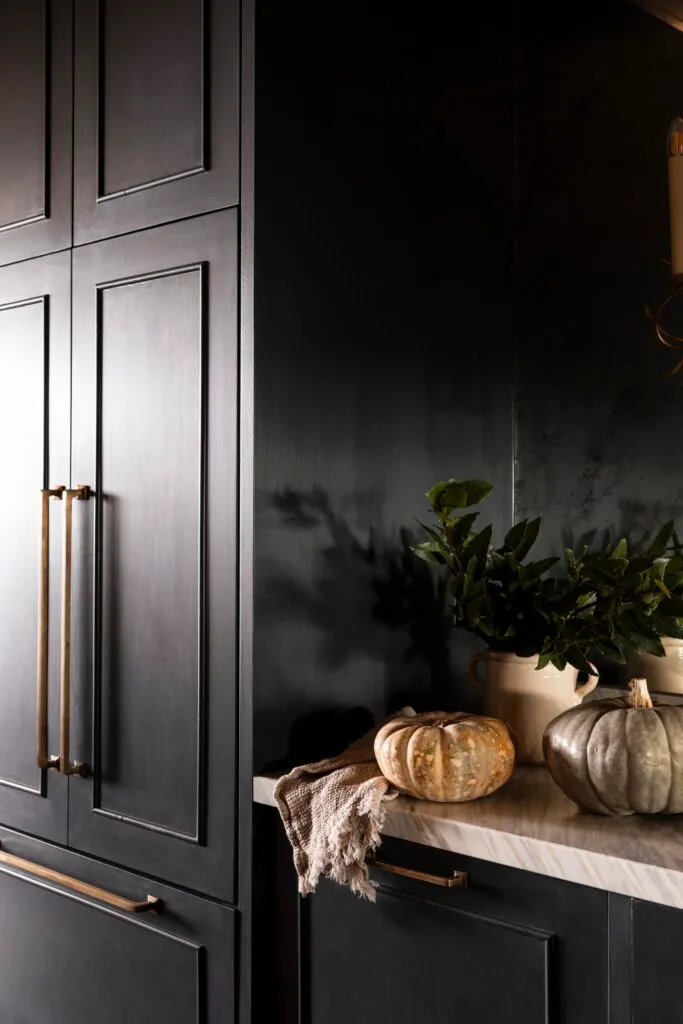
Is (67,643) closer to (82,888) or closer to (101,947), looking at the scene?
(82,888)

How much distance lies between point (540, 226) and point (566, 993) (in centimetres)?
143

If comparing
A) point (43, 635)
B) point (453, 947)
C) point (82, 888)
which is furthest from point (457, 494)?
point (82, 888)

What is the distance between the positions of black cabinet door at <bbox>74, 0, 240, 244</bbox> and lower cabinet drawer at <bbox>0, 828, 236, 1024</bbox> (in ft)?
3.78

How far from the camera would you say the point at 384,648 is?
6.29ft

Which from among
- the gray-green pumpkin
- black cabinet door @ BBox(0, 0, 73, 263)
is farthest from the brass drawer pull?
black cabinet door @ BBox(0, 0, 73, 263)

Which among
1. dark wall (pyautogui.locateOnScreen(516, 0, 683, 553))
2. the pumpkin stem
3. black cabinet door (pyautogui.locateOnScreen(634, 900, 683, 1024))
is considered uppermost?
dark wall (pyautogui.locateOnScreen(516, 0, 683, 553))

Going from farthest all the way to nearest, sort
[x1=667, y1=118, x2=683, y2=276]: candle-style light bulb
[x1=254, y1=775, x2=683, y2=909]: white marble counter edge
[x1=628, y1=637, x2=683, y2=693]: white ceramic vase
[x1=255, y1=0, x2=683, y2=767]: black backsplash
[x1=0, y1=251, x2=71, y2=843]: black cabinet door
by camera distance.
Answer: [x1=0, y1=251, x2=71, y2=843]: black cabinet door, [x1=628, y1=637, x2=683, y2=693]: white ceramic vase, [x1=255, y1=0, x2=683, y2=767]: black backsplash, [x1=667, y1=118, x2=683, y2=276]: candle-style light bulb, [x1=254, y1=775, x2=683, y2=909]: white marble counter edge

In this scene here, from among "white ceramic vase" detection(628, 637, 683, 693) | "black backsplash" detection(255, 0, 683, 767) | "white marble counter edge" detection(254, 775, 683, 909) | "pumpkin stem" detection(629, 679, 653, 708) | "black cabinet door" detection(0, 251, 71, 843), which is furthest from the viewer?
"black cabinet door" detection(0, 251, 71, 843)

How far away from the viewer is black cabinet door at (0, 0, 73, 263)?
2027 millimetres

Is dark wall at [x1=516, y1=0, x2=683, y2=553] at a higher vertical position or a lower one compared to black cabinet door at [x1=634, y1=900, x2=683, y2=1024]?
higher

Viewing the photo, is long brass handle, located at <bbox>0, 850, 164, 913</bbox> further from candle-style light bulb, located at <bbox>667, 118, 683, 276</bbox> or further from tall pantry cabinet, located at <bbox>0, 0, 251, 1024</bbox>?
candle-style light bulb, located at <bbox>667, 118, 683, 276</bbox>

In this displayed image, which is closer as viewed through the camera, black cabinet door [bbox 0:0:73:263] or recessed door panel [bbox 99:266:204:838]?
recessed door panel [bbox 99:266:204:838]

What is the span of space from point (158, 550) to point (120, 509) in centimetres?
12

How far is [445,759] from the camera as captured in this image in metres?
1.50
